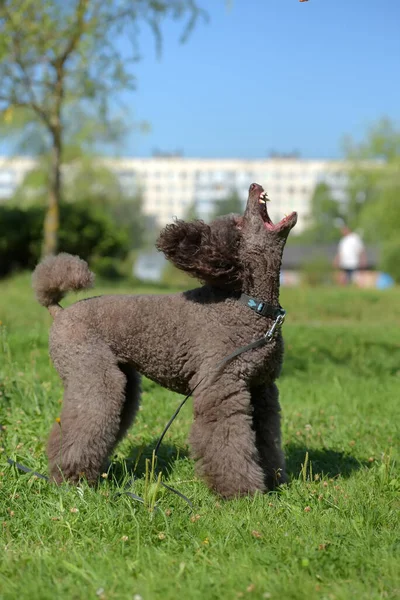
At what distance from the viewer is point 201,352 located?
4168 mm

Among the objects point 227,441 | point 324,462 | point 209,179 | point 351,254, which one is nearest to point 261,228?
point 227,441

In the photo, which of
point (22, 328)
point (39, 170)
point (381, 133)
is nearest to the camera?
point (22, 328)

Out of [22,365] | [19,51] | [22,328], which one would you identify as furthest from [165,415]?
[19,51]

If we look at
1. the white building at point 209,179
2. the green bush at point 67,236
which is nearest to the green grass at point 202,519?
the green bush at point 67,236

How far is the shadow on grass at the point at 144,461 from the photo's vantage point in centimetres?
459

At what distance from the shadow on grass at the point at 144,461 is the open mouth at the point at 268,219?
5.24 ft

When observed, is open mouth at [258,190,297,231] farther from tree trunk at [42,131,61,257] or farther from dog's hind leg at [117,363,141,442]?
tree trunk at [42,131,61,257]

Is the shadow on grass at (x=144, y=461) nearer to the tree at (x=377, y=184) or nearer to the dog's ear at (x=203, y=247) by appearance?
the dog's ear at (x=203, y=247)

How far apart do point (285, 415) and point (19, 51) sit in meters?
13.1

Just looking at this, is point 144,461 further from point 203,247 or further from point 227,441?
point 203,247

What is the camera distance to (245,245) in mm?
4145

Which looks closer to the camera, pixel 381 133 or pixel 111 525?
pixel 111 525

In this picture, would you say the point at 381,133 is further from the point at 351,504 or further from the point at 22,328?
the point at 351,504

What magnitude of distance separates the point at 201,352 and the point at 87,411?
761mm
